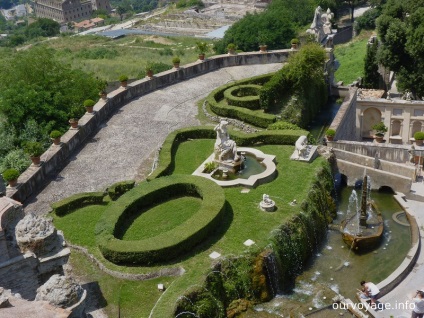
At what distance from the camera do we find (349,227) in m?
24.5

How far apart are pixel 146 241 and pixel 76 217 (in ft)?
16.1

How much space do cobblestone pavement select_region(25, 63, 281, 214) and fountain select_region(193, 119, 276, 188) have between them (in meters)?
4.18

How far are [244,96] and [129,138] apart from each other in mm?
10711

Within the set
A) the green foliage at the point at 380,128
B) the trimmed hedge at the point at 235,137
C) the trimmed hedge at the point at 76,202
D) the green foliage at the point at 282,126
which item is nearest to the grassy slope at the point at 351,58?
the green foliage at the point at 380,128

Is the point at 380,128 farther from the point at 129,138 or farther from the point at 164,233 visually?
the point at 164,233

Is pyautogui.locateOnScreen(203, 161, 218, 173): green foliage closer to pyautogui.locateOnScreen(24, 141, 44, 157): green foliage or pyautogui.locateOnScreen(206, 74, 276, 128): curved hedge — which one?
pyautogui.locateOnScreen(206, 74, 276, 128): curved hedge

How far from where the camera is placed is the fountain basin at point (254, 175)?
988 inches

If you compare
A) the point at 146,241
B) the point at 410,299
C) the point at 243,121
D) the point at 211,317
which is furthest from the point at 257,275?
the point at 243,121

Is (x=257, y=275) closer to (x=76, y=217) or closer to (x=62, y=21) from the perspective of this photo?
(x=76, y=217)

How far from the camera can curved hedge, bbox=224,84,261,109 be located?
35281 millimetres

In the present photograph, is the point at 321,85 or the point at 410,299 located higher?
the point at 321,85

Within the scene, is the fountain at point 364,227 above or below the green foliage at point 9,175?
below

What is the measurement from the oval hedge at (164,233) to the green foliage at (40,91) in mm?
11689

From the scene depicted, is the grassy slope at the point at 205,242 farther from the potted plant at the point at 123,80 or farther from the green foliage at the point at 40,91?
the potted plant at the point at 123,80
